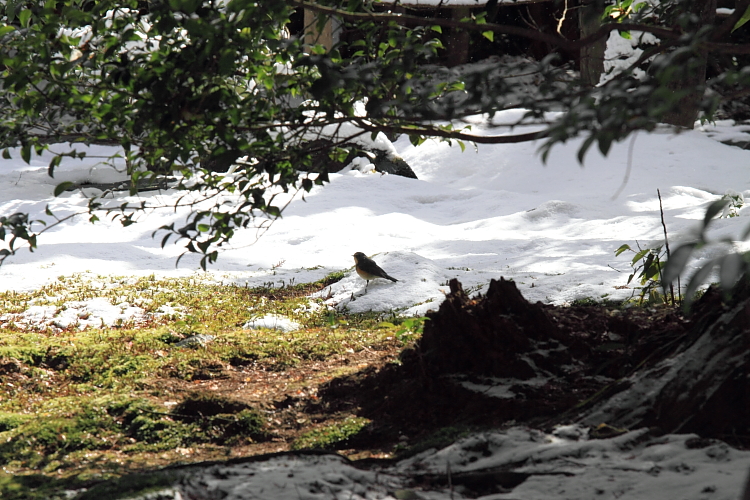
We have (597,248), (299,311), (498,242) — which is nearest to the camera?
(299,311)

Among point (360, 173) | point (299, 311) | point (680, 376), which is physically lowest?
point (299, 311)

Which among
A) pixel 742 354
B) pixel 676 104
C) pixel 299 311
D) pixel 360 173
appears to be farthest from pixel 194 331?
pixel 360 173

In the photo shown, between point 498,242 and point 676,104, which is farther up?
point 676,104

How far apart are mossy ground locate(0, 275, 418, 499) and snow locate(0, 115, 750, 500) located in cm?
41

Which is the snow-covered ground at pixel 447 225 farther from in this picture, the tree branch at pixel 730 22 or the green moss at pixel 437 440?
the green moss at pixel 437 440

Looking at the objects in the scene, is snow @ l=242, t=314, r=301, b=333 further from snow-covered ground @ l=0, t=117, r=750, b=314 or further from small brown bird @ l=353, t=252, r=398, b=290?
small brown bird @ l=353, t=252, r=398, b=290

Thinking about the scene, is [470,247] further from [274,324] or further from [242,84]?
[242,84]

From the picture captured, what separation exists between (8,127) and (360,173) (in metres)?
11.1

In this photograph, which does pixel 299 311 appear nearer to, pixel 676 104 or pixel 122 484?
pixel 122 484

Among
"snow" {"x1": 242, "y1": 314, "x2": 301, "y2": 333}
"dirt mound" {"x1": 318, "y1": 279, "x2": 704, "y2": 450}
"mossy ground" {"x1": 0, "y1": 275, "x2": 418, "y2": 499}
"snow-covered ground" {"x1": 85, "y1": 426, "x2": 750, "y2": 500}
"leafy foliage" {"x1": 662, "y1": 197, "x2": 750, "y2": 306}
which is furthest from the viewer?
"snow" {"x1": 242, "y1": 314, "x2": 301, "y2": 333}

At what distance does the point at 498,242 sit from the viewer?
948 centimetres

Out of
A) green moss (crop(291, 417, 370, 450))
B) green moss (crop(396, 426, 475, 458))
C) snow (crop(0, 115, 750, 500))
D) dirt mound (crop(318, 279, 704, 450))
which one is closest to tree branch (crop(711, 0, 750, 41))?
snow (crop(0, 115, 750, 500))

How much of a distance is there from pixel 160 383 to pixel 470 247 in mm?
6068

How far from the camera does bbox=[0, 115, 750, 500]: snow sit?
7.25 feet
